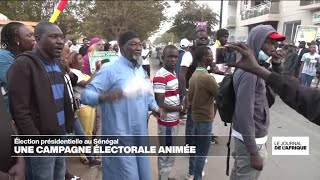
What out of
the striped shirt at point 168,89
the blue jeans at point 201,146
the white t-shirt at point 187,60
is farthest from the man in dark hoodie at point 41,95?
the white t-shirt at point 187,60

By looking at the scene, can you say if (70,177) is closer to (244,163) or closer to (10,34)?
(10,34)

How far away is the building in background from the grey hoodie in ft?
65.4

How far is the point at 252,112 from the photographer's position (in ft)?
8.13

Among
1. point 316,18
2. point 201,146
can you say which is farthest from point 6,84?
point 316,18

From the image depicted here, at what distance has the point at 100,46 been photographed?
249 inches

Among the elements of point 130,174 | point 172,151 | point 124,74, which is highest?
point 124,74

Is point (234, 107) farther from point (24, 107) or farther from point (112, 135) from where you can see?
point (24, 107)

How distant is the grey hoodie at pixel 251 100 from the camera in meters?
2.45

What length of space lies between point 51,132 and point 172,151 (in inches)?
63.6

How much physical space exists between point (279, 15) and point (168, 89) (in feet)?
83.9

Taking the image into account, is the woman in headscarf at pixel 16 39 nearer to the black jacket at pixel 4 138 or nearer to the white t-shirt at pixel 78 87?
the white t-shirt at pixel 78 87

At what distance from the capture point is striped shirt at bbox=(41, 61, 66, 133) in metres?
2.62

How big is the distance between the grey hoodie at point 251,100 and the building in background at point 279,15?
65.4 feet

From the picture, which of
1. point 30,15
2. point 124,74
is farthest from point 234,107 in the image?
point 30,15
